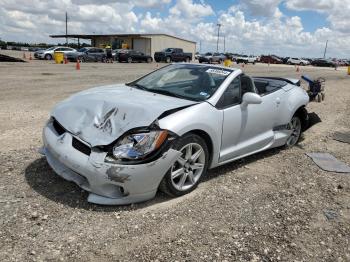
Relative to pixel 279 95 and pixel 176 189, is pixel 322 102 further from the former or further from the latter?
pixel 176 189

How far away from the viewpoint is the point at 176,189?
4172 mm

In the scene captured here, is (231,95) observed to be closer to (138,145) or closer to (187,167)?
(187,167)

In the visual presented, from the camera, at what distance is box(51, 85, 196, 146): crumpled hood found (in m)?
3.84

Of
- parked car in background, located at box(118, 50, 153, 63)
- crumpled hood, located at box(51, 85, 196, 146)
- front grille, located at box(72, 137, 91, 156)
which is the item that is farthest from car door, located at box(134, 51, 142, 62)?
front grille, located at box(72, 137, 91, 156)

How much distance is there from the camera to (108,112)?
13.3 feet

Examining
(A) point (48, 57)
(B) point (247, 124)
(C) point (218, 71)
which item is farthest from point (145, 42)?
(B) point (247, 124)

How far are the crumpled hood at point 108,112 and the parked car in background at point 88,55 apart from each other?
105 feet

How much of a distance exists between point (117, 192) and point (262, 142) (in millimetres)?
2577

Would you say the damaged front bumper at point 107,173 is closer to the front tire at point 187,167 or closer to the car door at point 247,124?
the front tire at point 187,167

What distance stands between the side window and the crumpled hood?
472mm

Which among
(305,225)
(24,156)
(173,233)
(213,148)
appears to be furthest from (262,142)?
(24,156)

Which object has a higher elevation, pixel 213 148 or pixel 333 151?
pixel 213 148

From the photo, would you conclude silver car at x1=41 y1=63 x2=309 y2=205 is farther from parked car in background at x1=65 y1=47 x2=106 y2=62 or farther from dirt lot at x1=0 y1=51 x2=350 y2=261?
parked car in background at x1=65 y1=47 x2=106 y2=62

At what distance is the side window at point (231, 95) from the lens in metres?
4.71
